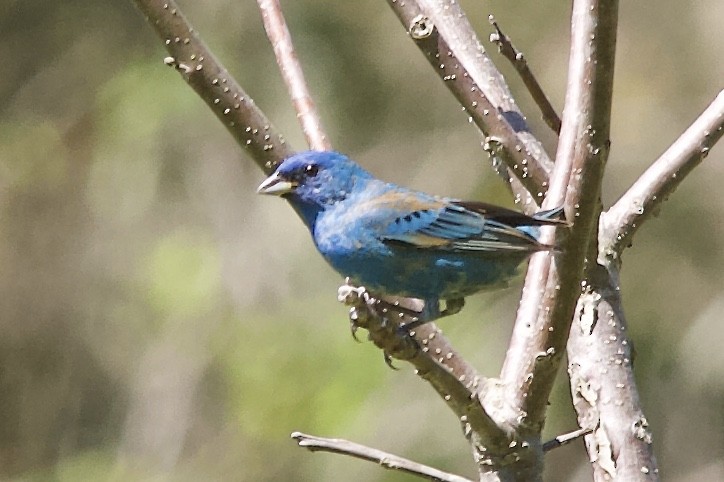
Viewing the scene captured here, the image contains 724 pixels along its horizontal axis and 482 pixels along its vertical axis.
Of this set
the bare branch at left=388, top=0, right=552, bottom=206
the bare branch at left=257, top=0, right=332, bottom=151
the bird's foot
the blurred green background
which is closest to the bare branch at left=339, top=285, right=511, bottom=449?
the bird's foot

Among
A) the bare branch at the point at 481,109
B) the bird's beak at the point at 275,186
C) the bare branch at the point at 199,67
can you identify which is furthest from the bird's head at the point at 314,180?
the bare branch at the point at 481,109

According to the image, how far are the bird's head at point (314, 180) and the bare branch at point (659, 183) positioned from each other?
0.66 m

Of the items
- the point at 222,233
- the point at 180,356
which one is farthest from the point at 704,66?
the point at 180,356

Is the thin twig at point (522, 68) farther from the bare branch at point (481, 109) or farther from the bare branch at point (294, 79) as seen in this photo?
the bare branch at point (294, 79)

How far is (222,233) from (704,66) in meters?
2.74

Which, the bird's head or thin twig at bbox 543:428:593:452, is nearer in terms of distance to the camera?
thin twig at bbox 543:428:593:452

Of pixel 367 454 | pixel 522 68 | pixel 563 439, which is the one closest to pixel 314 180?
pixel 522 68

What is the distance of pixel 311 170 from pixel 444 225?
14.4 inches

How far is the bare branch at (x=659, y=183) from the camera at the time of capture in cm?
257

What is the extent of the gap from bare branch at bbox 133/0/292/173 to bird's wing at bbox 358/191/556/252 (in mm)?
408

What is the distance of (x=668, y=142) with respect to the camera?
18.8 ft

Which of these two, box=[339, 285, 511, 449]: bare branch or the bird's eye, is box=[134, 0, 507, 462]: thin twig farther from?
the bird's eye

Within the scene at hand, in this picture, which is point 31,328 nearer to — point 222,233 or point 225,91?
point 222,233

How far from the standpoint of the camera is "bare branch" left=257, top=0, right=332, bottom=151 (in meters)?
2.75
